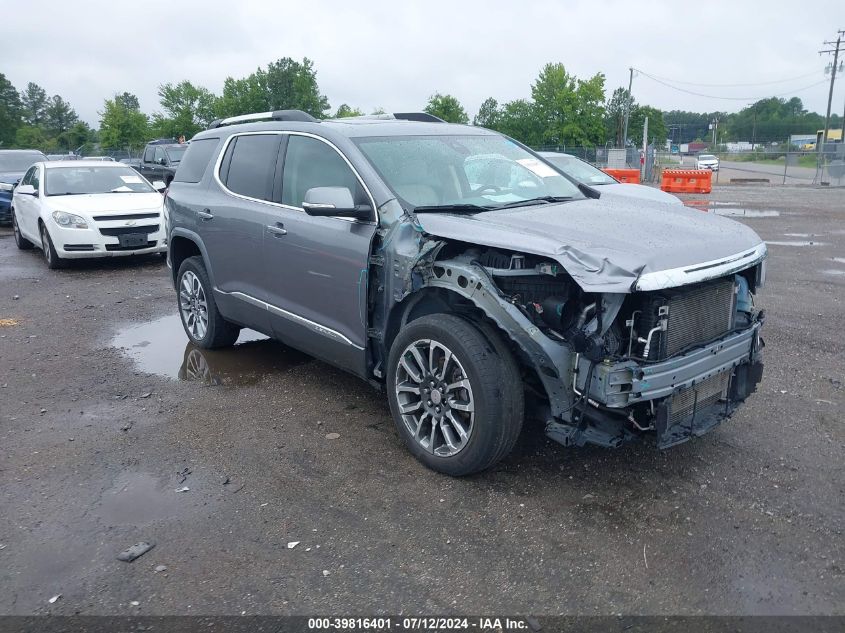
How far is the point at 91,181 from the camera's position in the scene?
1196 cm

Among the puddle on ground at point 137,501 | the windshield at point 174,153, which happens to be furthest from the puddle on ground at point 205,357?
the windshield at point 174,153

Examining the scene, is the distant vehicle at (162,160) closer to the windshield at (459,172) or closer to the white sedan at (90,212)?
the white sedan at (90,212)

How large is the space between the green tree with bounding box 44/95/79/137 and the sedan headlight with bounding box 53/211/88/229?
4584 inches

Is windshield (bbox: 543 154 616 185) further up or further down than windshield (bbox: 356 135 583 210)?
further down

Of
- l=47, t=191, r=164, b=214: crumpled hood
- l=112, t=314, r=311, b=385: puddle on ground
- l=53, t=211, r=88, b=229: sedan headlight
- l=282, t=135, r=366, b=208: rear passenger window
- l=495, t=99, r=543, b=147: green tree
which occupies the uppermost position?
l=495, t=99, r=543, b=147: green tree

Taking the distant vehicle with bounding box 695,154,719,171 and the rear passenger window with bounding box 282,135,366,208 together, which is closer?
the rear passenger window with bounding box 282,135,366,208

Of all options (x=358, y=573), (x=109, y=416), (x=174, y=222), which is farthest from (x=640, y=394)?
(x=174, y=222)

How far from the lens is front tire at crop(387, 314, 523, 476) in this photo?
3641 mm

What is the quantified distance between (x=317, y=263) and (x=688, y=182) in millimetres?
22880

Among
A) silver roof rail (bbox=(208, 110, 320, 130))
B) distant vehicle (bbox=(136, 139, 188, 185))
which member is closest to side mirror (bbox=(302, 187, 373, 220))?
silver roof rail (bbox=(208, 110, 320, 130))

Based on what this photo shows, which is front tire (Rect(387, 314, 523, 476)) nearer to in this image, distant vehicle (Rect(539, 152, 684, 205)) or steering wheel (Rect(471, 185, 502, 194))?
steering wheel (Rect(471, 185, 502, 194))

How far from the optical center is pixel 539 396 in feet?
12.4

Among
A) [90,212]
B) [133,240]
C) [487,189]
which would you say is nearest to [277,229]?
[487,189]

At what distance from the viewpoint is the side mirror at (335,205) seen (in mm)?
4246
